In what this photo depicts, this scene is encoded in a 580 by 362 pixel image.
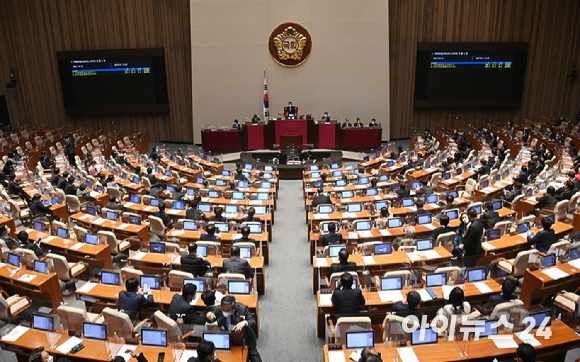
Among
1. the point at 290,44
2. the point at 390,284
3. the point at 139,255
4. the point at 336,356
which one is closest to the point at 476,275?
the point at 390,284

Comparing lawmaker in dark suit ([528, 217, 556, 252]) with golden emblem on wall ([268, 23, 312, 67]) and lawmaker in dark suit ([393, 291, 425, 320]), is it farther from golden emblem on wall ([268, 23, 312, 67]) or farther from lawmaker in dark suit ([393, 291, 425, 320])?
golden emblem on wall ([268, 23, 312, 67])

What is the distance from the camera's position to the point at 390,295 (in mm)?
Answer: 5984

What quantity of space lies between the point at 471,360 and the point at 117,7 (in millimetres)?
22377

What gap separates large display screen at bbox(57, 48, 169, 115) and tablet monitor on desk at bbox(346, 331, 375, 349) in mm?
19268

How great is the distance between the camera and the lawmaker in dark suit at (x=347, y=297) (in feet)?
18.3

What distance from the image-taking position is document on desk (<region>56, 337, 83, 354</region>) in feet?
16.5

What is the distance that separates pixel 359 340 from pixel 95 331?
3379mm

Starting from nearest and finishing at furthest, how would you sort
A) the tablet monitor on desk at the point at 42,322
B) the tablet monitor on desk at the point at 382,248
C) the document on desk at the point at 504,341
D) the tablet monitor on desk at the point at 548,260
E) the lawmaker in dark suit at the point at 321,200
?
the document on desk at the point at 504,341
the tablet monitor on desk at the point at 42,322
the tablet monitor on desk at the point at 548,260
the tablet monitor on desk at the point at 382,248
the lawmaker in dark suit at the point at 321,200

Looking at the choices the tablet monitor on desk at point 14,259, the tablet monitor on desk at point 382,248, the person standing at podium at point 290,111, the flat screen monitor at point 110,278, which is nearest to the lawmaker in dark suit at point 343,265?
the tablet monitor on desk at point 382,248

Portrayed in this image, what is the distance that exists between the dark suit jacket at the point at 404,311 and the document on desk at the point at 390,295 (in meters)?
0.48

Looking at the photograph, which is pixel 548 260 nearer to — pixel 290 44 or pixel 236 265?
pixel 236 265

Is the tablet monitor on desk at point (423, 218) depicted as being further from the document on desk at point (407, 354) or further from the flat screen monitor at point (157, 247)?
the flat screen monitor at point (157, 247)

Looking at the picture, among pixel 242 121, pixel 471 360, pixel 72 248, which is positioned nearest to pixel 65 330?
pixel 72 248

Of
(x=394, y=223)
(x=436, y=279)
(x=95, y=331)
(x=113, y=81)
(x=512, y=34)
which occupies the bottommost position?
(x=95, y=331)
